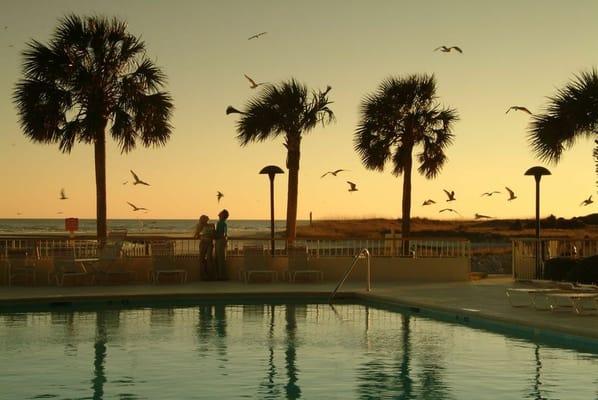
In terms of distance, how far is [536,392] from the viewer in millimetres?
9352

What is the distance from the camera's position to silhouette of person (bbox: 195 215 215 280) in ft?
69.7

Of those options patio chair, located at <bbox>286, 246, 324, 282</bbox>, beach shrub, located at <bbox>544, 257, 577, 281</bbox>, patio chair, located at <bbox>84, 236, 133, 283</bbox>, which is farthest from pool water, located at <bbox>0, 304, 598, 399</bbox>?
beach shrub, located at <bbox>544, 257, 577, 281</bbox>

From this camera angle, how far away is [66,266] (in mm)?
19906

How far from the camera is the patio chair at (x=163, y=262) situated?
2083 cm

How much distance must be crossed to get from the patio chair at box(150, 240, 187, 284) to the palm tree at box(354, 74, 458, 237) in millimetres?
7335

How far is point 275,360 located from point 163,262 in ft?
33.2

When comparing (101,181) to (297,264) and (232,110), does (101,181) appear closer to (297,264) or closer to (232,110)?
(232,110)

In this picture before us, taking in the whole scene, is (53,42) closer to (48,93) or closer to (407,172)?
(48,93)

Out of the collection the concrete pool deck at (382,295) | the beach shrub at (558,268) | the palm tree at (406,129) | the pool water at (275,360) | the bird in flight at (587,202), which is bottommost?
the pool water at (275,360)

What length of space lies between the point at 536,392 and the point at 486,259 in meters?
27.3

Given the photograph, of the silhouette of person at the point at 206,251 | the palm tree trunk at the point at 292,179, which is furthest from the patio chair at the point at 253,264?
the palm tree trunk at the point at 292,179

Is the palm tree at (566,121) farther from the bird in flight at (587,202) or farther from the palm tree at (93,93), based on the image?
the palm tree at (93,93)

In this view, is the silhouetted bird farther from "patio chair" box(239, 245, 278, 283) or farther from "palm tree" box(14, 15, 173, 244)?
"patio chair" box(239, 245, 278, 283)

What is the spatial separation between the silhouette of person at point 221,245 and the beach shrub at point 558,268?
7.33m
